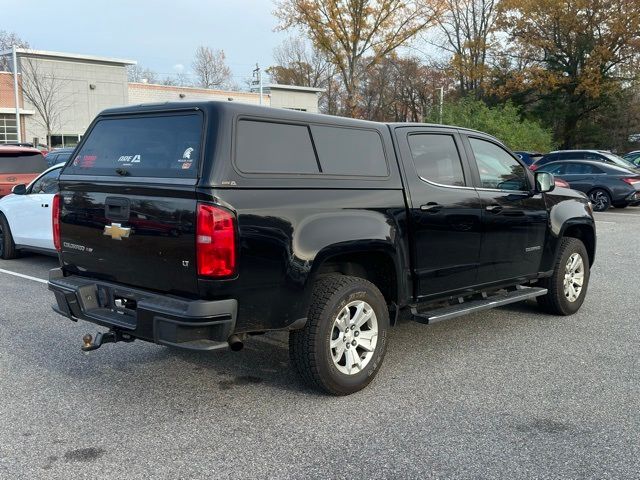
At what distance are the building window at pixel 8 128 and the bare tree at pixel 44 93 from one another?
1.50 metres

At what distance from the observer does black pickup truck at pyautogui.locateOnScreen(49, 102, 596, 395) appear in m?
3.66

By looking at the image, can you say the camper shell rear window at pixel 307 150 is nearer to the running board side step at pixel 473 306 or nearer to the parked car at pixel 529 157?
the running board side step at pixel 473 306

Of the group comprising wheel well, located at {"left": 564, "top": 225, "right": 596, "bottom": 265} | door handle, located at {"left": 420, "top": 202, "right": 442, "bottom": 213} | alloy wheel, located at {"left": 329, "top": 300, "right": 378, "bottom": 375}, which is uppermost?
door handle, located at {"left": 420, "top": 202, "right": 442, "bottom": 213}

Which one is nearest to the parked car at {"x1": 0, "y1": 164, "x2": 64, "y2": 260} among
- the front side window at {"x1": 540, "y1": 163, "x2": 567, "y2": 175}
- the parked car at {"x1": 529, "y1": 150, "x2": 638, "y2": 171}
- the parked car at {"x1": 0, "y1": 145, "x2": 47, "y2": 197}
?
the parked car at {"x1": 0, "y1": 145, "x2": 47, "y2": 197}

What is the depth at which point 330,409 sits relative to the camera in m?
4.08

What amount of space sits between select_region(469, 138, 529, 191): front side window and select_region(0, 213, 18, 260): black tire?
7.33 m

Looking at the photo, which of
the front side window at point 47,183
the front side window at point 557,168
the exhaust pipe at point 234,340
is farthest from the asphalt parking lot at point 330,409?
the front side window at point 557,168

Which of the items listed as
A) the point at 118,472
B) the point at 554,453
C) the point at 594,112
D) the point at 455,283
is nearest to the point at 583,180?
the point at 455,283

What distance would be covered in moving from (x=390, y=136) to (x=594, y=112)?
3915cm

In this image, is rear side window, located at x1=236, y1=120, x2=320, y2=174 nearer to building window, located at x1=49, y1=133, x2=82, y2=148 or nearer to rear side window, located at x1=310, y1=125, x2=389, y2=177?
rear side window, located at x1=310, y1=125, x2=389, y2=177

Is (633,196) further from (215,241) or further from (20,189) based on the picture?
(215,241)

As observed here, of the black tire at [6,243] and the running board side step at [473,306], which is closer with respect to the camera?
the running board side step at [473,306]

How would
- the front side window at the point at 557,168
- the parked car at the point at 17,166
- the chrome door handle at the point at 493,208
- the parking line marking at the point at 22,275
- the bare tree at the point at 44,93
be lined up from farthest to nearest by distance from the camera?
1. the bare tree at the point at 44,93
2. the front side window at the point at 557,168
3. the parked car at the point at 17,166
4. the parking line marking at the point at 22,275
5. the chrome door handle at the point at 493,208

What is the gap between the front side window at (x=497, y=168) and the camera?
5547mm
